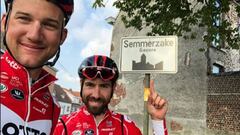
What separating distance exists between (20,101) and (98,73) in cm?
185

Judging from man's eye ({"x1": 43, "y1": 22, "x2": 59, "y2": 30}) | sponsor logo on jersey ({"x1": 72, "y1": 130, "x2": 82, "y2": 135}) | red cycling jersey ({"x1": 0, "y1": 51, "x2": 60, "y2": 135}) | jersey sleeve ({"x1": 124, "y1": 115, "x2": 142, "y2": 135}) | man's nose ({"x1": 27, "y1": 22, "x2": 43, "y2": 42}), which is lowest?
sponsor logo on jersey ({"x1": 72, "y1": 130, "x2": 82, "y2": 135})

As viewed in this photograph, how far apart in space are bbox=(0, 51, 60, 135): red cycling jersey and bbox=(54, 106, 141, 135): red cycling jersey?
141 cm

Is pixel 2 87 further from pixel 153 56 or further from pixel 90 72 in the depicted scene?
pixel 153 56

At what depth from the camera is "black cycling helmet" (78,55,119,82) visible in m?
4.02

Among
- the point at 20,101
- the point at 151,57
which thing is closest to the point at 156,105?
the point at 20,101

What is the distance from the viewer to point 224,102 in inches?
732

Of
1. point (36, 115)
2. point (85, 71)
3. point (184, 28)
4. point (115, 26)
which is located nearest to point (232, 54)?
point (115, 26)

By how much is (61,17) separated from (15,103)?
531mm

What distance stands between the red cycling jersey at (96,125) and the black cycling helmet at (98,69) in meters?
0.35

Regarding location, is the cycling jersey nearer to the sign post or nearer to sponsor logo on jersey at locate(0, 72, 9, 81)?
sponsor logo on jersey at locate(0, 72, 9, 81)

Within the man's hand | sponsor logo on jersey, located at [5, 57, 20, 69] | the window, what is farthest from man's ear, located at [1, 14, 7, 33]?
the window

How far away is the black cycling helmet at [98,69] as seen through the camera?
4023 millimetres

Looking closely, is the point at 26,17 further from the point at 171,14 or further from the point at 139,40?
the point at 171,14

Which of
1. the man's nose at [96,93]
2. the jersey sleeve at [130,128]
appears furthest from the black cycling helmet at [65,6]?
the jersey sleeve at [130,128]
